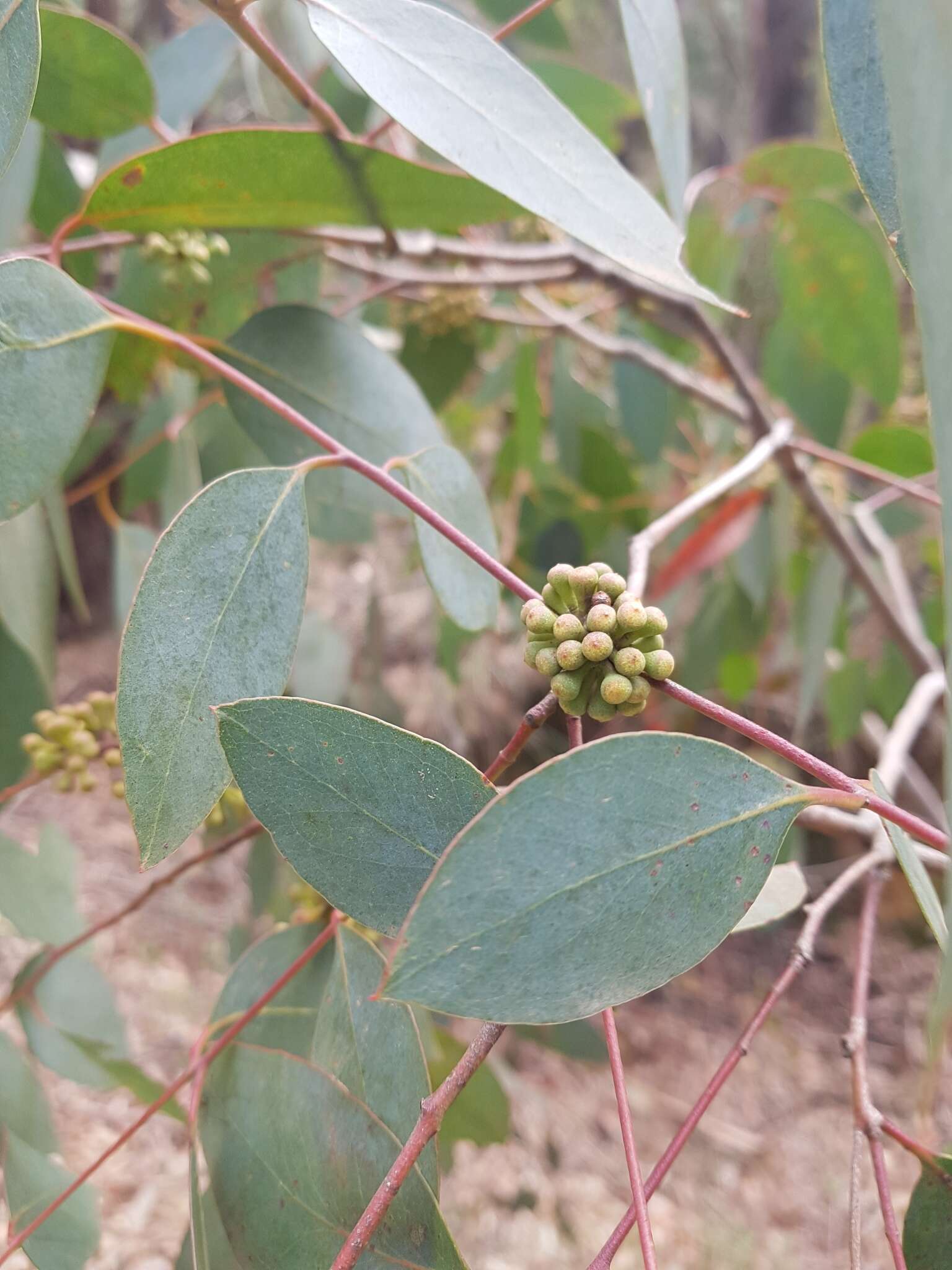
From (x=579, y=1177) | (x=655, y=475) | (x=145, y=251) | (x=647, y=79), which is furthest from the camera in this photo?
(x=655, y=475)

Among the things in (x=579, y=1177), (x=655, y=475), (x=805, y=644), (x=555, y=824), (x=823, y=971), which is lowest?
(x=823, y=971)

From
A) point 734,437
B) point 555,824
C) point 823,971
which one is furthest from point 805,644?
point 823,971

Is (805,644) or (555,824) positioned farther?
(805,644)

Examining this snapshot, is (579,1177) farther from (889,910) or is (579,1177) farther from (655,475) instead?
(655,475)

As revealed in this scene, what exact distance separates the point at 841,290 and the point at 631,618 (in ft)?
2.93

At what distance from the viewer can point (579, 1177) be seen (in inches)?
67.9

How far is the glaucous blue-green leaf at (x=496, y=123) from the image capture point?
395 mm

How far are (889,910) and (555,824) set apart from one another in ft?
7.32

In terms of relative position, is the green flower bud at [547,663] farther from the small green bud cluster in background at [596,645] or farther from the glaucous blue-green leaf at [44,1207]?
the glaucous blue-green leaf at [44,1207]

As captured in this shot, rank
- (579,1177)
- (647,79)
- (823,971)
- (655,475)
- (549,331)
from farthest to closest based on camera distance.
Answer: (823,971) < (655,475) < (579,1177) < (549,331) < (647,79)

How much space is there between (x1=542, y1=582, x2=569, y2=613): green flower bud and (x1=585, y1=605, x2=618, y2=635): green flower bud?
0.02 meters

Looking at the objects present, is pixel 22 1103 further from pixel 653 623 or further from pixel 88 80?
pixel 88 80

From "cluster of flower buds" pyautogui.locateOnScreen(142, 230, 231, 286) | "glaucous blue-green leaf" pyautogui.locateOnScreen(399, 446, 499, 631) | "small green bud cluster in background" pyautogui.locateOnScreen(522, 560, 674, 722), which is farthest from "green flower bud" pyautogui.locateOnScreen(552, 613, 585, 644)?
"cluster of flower buds" pyautogui.locateOnScreen(142, 230, 231, 286)

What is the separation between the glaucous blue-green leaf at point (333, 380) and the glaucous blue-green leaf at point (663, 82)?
0.23m
